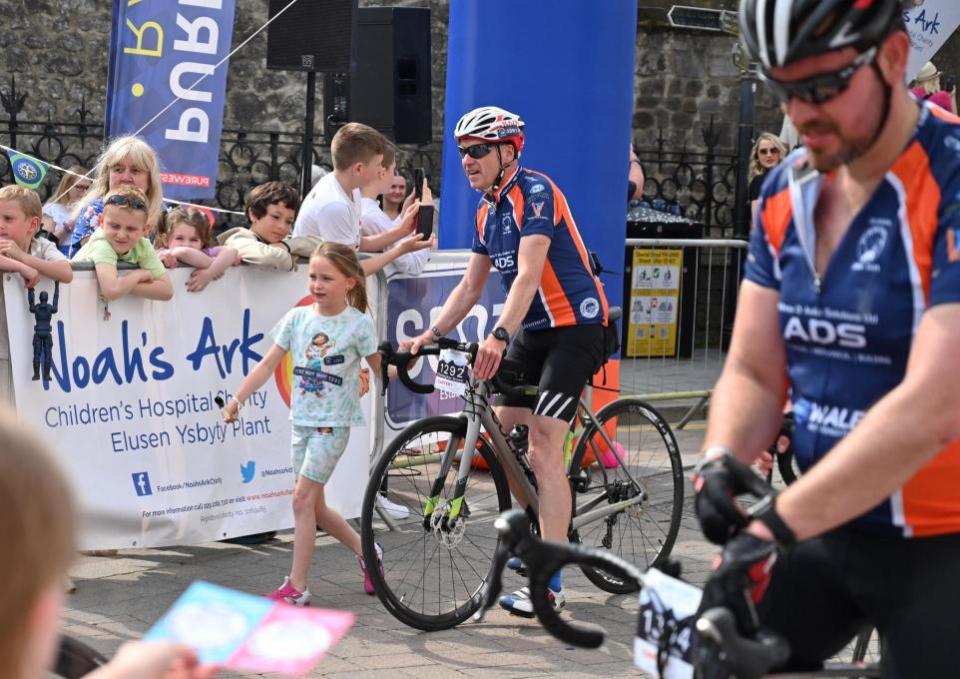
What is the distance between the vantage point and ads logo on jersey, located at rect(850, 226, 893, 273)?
2660mm

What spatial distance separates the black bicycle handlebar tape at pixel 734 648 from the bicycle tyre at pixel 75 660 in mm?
1258

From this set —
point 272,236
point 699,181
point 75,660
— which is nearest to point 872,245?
point 75,660

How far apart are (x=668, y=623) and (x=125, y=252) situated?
4699 mm

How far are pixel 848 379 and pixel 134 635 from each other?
12.7 feet

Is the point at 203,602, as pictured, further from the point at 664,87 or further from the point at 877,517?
the point at 664,87

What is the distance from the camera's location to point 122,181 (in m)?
7.44

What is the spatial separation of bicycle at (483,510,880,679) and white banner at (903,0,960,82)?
8232 millimetres

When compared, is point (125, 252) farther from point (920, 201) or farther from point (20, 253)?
point (920, 201)

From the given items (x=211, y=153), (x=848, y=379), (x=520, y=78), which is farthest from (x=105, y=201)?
(x=848, y=379)

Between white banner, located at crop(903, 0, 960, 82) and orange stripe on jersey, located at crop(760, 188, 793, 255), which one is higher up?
white banner, located at crop(903, 0, 960, 82)

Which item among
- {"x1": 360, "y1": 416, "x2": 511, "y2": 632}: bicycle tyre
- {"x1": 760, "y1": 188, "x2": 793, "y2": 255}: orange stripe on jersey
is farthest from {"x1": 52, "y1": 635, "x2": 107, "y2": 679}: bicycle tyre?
{"x1": 360, "y1": 416, "x2": 511, "y2": 632}: bicycle tyre

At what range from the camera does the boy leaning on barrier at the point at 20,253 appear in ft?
21.0

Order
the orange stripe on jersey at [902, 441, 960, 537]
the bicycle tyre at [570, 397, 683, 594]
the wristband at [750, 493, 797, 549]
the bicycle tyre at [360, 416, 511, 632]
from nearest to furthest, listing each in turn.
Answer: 1. the wristband at [750, 493, 797, 549]
2. the orange stripe on jersey at [902, 441, 960, 537]
3. the bicycle tyre at [360, 416, 511, 632]
4. the bicycle tyre at [570, 397, 683, 594]

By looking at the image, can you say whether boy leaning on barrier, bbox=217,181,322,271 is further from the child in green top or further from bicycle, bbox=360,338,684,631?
bicycle, bbox=360,338,684,631
